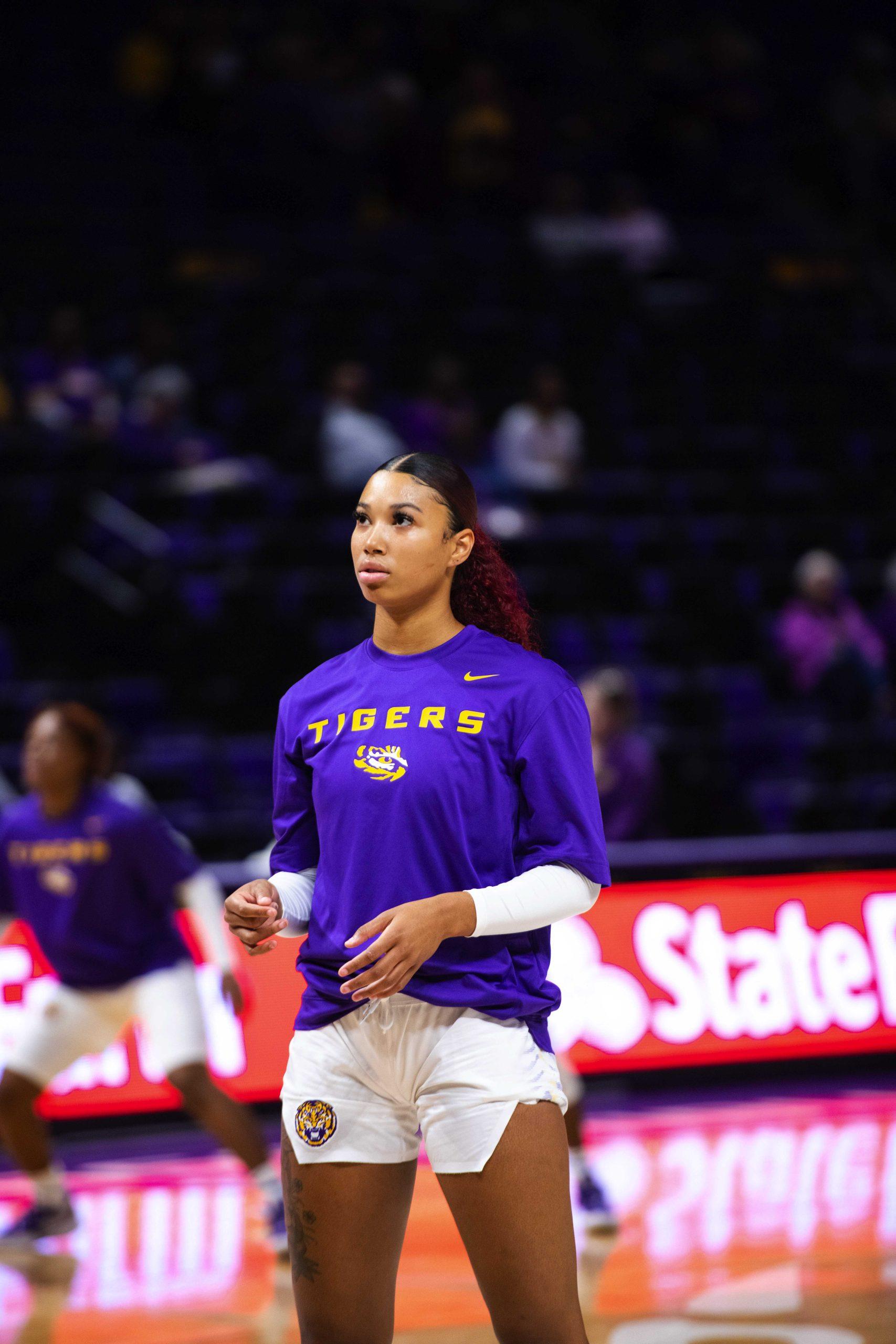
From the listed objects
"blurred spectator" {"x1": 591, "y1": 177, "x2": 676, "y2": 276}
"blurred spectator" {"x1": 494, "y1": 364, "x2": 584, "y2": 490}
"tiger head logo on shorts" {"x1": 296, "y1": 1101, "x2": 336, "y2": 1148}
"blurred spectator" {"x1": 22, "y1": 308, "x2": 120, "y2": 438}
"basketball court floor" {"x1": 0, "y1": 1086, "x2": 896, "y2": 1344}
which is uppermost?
"blurred spectator" {"x1": 591, "y1": 177, "x2": 676, "y2": 276}

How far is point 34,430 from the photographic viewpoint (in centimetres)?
1020

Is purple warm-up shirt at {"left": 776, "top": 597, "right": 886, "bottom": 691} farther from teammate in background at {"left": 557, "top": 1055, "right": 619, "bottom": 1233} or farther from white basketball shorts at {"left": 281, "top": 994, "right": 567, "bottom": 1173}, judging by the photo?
white basketball shorts at {"left": 281, "top": 994, "right": 567, "bottom": 1173}

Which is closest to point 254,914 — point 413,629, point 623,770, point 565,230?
point 413,629

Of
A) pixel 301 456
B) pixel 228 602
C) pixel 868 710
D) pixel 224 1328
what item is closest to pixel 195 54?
pixel 301 456

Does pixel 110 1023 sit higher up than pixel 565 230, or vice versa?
pixel 565 230

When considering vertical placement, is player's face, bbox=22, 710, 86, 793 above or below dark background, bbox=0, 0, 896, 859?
below

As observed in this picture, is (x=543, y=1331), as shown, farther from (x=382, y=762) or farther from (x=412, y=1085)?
(x=382, y=762)

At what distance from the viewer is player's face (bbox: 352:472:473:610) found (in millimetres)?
3080

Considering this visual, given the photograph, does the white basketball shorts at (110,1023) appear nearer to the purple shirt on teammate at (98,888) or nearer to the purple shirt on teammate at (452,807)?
the purple shirt on teammate at (98,888)

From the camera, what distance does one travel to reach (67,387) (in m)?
10.7

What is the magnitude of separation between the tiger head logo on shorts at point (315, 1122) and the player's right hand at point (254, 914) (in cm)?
29

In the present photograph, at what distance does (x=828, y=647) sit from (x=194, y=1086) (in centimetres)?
617

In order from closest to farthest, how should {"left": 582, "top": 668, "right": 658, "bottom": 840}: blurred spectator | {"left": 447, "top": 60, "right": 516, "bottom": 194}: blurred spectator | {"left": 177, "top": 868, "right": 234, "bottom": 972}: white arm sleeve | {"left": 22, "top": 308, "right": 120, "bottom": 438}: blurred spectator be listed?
1. {"left": 177, "top": 868, "right": 234, "bottom": 972}: white arm sleeve
2. {"left": 582, "top": 668, "right": 658, "bottom": 840}: blurred spectator
3. {"left": 22, "top": 308, "right": 120, "bottom": 438}: blurred spectator
4. {"left": 447, "top": 60, "right": 516, "bottom": 194}: blurred spectator

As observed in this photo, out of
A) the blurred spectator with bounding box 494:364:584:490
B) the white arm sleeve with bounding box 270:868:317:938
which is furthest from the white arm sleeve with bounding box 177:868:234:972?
the blurred spectator with bounding box 494:364:584:490
